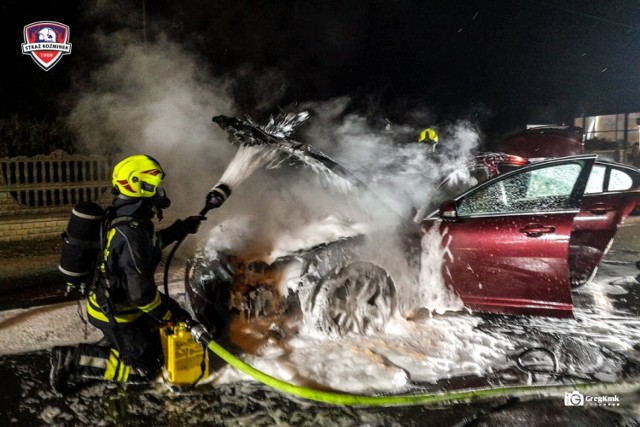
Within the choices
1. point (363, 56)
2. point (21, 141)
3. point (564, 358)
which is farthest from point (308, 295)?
point (363, 56)

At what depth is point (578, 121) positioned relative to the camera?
93.9ft

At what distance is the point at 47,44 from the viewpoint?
1311cm

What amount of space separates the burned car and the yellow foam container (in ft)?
2.05

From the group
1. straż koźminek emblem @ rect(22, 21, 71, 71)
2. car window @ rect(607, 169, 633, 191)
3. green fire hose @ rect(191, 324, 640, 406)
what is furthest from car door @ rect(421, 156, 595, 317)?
straż koźminek emblem @ rect(22, 21, 71, 71)

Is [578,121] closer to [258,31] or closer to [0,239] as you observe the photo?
[258,31]

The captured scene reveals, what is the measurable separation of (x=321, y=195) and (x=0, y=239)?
689 cm

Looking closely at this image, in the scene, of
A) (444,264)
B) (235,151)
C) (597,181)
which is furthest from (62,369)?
(597,181)

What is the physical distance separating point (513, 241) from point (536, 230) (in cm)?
23

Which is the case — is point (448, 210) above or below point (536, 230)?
above

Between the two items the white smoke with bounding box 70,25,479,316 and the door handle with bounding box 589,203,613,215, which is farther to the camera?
the door handle with bounding box 589,203,613,215

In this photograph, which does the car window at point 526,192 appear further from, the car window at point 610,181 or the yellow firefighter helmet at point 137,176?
the yellow firefighter helmet at point 137,176

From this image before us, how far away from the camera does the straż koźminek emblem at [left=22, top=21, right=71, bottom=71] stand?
12906mm

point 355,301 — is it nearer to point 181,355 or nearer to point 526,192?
point 181,355

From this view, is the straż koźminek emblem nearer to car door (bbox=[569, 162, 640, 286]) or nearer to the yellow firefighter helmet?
the yellow firefighter helmet
